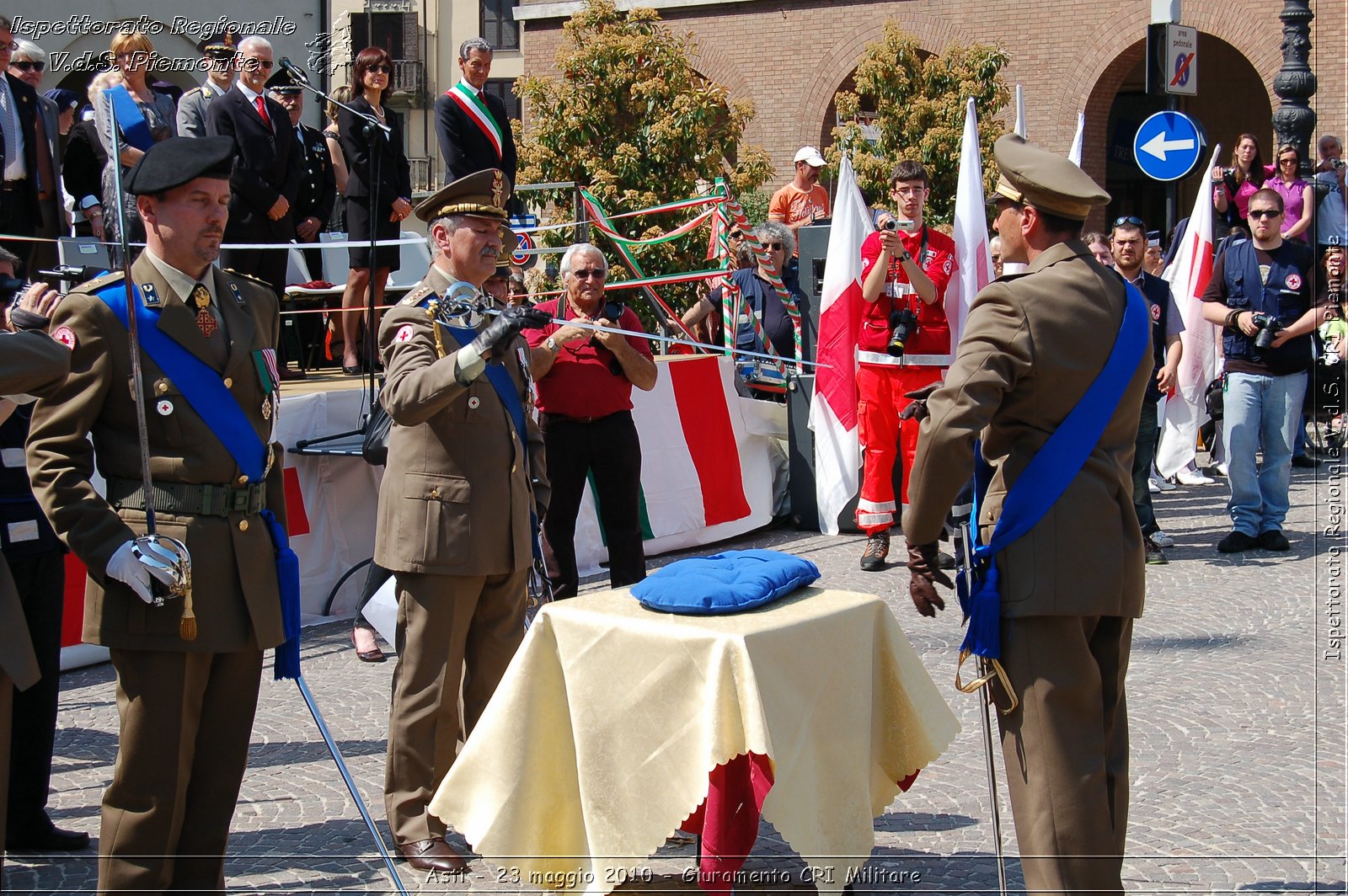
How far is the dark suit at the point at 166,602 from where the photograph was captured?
12.5ft

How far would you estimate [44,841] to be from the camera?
497 centimetres

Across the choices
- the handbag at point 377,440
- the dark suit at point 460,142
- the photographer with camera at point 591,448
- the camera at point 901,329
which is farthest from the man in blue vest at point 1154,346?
the handbag at point 377,440

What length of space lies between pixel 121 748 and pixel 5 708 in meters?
0.32

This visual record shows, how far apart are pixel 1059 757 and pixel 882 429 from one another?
5.51 metres

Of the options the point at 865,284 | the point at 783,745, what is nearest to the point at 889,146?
the point at 865,284

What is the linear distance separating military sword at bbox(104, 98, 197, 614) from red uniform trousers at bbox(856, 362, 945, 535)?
594cm

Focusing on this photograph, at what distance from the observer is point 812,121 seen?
90.0 feet

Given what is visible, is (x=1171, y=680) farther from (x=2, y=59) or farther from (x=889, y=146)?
(x=889, y=146)

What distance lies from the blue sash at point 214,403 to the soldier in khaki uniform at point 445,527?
0.64 meters

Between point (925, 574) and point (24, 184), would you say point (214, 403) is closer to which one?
point (925, 574)

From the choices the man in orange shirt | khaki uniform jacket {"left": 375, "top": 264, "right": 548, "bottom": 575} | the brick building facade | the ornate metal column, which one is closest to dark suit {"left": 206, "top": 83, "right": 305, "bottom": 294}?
khaki uniform jacket {"left": 375, "top": 264, "right": 548, "bottom": 575}

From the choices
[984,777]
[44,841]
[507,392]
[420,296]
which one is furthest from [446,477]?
[984,777]

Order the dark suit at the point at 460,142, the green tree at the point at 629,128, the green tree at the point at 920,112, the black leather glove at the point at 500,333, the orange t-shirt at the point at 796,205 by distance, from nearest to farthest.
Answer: the black leather glove at the point at 500,333, the dark suit at the point at 460,142, the orange t-shirt at the point at 796,205, the green tree at the point at 629,128, the green tree at the point at 920,112

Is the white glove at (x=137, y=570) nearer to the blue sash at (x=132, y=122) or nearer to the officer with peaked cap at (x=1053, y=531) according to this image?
the officer with peaked cap at (x=1053, y=531)
